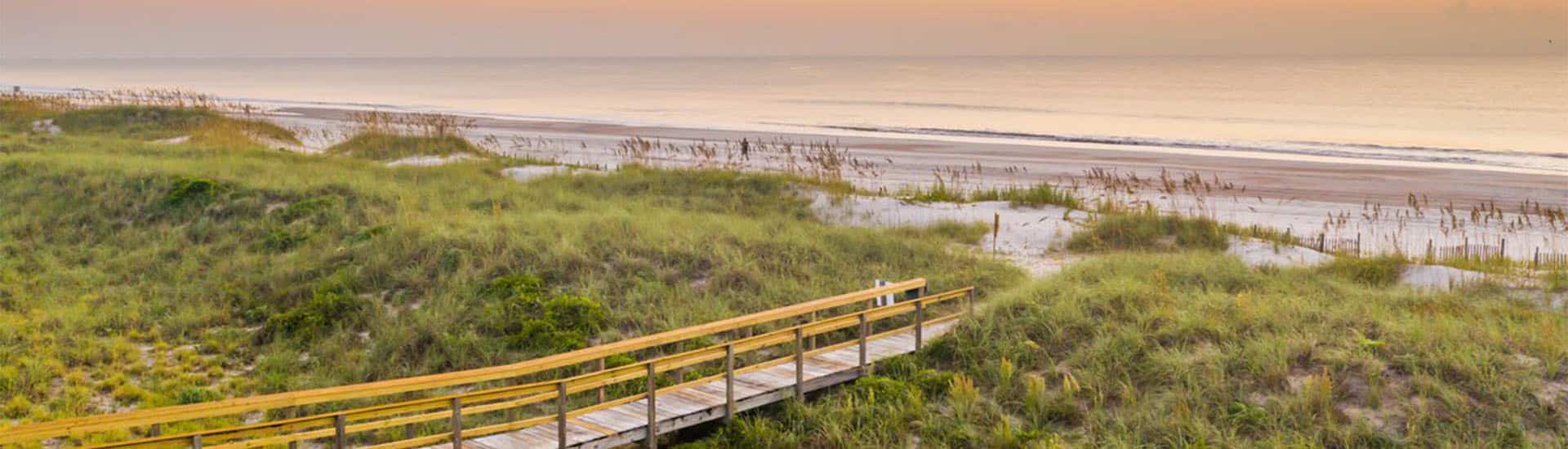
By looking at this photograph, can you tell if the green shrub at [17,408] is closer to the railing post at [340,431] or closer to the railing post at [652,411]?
the railing post at [340,431]

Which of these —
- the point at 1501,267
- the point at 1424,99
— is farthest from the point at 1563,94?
the point at 1501,267

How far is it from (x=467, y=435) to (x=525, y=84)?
110963mm

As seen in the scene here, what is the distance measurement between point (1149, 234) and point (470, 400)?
39.6 feet

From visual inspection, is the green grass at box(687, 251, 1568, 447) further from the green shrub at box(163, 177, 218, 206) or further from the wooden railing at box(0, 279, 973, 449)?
the green shrub at box(163, 177, 218, 206)

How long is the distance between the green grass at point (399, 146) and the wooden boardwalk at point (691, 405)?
742 inches

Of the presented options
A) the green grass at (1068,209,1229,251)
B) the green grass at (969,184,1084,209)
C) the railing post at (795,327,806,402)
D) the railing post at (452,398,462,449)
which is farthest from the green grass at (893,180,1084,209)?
the railing post at (452,398,462,449)

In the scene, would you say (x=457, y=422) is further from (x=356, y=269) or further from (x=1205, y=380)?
(x=356, y=269)

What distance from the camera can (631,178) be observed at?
23.8 m

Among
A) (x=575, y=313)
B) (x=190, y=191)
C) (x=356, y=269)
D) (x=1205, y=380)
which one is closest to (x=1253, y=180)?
(x=575, y=313)

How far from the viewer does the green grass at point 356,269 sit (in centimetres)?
1326

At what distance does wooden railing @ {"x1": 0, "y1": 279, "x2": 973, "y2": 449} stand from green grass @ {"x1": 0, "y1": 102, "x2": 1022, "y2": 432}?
52.4 inches

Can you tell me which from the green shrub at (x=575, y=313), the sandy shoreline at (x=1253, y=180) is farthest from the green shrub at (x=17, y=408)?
the sandy shoreline at (x=1253, y=180)

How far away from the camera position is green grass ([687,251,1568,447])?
954cm

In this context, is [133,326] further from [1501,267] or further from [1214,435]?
[1501,267]
